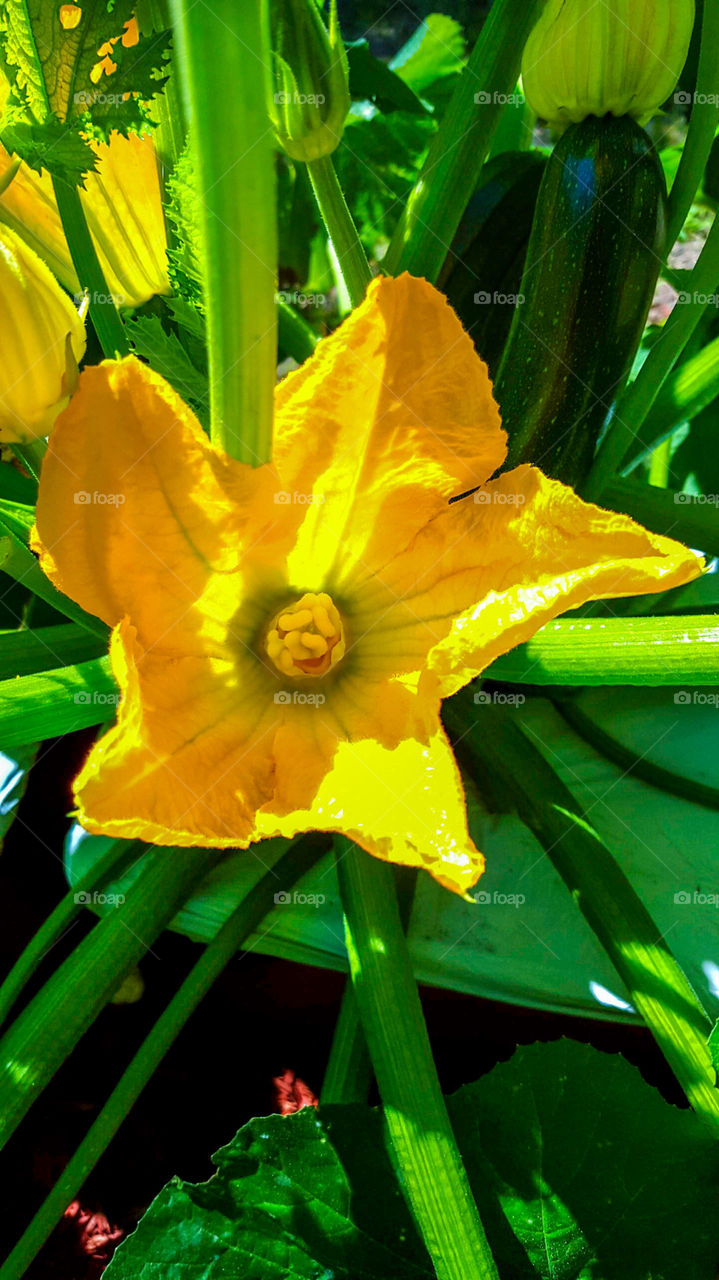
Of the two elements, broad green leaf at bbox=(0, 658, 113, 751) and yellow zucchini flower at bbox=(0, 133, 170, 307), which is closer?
broad green leaf at bbox=(0, 658, 113, 751)

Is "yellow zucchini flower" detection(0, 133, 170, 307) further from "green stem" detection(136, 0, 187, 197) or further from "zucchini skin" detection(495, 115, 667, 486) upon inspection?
"zucchini skin" detection(495, 115, 667, 486)

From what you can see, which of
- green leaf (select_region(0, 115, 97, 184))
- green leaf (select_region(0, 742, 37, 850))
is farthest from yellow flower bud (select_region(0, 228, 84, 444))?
green leaf (select_region(0, 742, 37, 850))

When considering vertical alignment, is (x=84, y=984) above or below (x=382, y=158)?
below

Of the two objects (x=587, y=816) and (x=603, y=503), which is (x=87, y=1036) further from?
(x=603, y=503)

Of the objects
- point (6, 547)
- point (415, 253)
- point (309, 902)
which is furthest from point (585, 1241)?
point (415, 253)

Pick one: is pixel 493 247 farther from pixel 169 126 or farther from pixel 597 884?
pixel 597 884

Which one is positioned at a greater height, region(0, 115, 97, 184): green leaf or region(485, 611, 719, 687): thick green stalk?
region(0, 115, 97, 184): green leaf

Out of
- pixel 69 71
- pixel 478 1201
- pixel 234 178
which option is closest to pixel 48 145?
pixel 69 71
